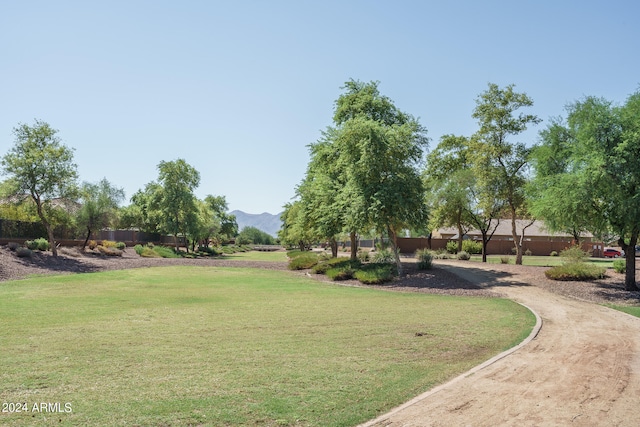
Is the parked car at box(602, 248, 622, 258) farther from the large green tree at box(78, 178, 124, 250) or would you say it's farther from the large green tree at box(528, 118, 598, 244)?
the large green tree at box(78, 178, 124, 250)

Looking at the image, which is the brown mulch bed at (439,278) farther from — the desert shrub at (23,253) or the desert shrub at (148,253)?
the desert shrub at (148,253)

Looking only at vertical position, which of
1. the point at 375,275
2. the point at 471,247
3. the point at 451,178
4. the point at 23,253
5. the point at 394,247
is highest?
the point at 451,178

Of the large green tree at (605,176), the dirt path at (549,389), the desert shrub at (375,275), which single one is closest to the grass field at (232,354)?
the dirt path at (549,389)

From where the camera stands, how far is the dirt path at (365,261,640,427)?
6.30 metres

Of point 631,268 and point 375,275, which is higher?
point 631,268

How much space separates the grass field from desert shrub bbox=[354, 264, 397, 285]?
6.33 meters

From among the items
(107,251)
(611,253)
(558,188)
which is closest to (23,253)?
(107,251)

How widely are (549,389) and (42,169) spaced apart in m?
38.3

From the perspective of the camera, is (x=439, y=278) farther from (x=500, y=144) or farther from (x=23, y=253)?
(x=23, y=253)

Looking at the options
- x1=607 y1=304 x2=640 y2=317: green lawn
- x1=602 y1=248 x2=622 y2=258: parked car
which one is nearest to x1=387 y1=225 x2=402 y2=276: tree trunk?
x1=607 y1=304 x2=640 y2=317: green lawn

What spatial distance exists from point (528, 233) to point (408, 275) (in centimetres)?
6118

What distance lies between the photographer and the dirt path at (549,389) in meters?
6.30

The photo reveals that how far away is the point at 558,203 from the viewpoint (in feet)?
68.7

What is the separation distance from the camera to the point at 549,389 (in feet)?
24.7
